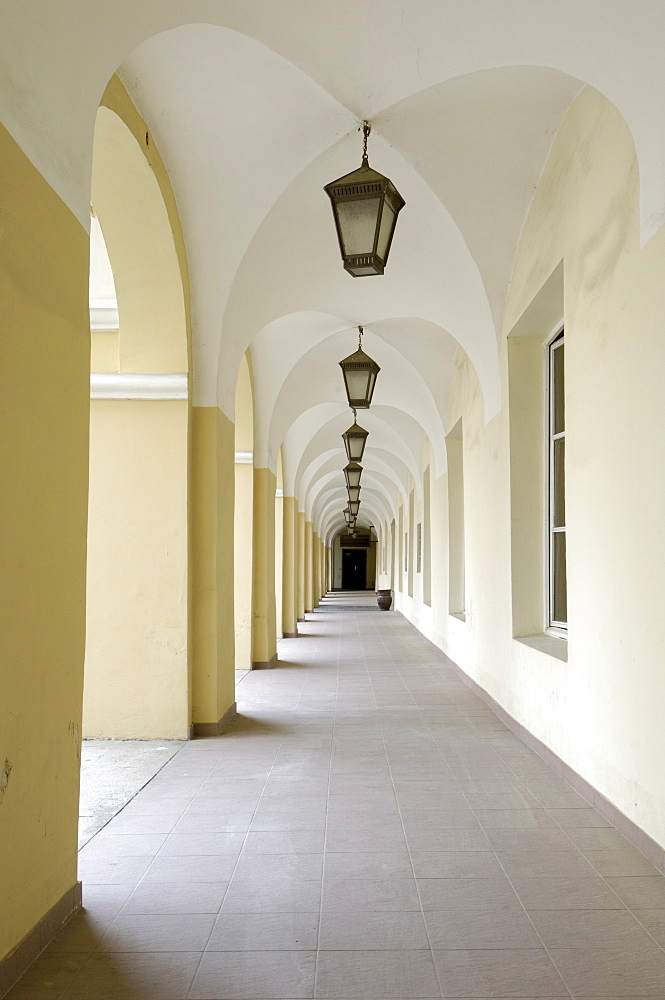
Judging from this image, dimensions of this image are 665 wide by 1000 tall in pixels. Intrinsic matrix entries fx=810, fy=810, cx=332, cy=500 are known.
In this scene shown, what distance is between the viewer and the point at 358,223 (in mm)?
4734

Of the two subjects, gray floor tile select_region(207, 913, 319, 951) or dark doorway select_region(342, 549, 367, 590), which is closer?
gray floor tile select_region(207, 913, 319, 951)

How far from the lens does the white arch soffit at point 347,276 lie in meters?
6.54

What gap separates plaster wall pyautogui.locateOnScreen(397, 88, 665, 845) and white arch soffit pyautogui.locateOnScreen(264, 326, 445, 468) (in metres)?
4.67

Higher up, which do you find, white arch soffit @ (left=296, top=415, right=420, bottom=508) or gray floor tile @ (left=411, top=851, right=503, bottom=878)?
white arch soffit @ (left=296, top=415, right=420, bottom=508)

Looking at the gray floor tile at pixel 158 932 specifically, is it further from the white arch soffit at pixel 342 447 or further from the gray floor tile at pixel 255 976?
the white arch soffit at pixel 342 447

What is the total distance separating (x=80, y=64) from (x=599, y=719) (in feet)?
13.9

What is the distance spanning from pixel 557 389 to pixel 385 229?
110 inches

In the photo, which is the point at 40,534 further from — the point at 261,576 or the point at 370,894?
the point at 261,576

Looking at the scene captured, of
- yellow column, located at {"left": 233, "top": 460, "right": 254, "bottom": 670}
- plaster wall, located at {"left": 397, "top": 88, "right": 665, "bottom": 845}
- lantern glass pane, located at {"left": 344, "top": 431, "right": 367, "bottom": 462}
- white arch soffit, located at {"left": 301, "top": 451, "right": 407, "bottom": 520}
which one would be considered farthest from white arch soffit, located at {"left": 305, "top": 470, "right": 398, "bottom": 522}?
plaster wall, located at {"left": 397, "top": 88, "right": 665, "bottom": 845}

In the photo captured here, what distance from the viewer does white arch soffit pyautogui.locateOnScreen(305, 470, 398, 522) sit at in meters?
25.9

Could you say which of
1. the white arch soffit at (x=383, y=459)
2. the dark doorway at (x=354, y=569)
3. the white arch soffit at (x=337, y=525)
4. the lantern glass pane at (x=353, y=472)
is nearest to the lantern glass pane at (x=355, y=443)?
the lantern glass pane at (x=353, y=472)

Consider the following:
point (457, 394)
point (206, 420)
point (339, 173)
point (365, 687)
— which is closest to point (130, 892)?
point (206, 420)

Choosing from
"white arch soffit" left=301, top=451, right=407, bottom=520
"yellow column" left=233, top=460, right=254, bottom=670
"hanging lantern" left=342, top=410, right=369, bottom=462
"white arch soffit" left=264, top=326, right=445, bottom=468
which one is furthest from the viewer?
"white arch soffit" left=301, top=451, right=407, bottom=520

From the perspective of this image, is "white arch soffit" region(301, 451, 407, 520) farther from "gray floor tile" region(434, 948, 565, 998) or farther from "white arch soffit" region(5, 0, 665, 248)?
"gray floor tile" region(434, 948, 565, 998)
